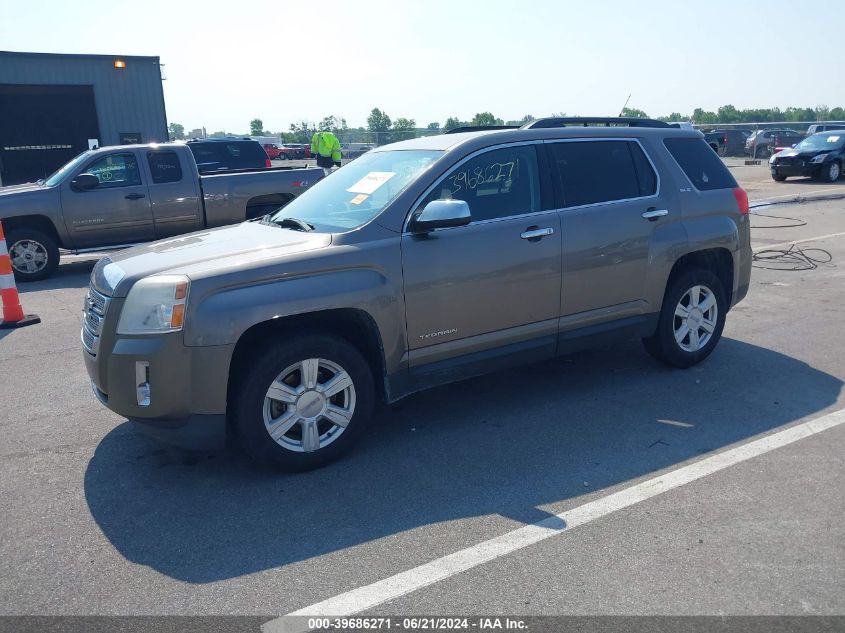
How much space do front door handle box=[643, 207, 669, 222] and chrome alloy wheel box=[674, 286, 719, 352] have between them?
67 cm

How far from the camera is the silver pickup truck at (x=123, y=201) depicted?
10.4 meters

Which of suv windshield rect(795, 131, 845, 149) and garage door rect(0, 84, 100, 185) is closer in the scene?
garage door rect(0, 84, 100, 185)

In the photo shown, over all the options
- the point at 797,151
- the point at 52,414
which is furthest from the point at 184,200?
the point at 797,151

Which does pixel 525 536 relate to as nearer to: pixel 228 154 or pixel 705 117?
pixel 228 154

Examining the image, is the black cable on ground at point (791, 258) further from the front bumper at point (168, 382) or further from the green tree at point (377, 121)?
the green tree at point (377, 121)

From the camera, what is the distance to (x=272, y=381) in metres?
3.98

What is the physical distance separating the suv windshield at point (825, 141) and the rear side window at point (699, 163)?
782 inches

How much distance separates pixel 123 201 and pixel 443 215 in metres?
8.11

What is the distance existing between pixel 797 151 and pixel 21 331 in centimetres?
2286

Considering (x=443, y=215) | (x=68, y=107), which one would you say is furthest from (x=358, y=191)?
(x=68, y=107)

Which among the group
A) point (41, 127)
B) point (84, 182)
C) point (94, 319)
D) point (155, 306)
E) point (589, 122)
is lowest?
point (94, 319)

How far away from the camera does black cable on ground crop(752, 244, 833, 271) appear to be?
9.83 metres

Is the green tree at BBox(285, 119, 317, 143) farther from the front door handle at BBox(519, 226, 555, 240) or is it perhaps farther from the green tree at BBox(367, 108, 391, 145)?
the front door handle at BBox(519, 226, 555, 240)

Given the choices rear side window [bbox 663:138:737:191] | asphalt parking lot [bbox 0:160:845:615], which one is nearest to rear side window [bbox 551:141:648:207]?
rear side window [bbox 663:138:737:191]
